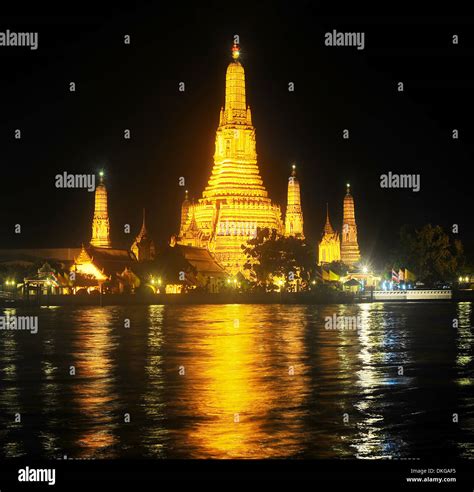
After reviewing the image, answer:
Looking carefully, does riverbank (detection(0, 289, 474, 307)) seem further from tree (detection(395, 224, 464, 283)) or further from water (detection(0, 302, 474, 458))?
water (detection(0, 302, 474, 458))

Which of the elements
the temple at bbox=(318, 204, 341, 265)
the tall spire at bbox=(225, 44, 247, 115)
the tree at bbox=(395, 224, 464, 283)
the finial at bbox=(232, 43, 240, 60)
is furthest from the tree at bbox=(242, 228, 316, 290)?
the temple at bbox=(318, 204, 341, 265)

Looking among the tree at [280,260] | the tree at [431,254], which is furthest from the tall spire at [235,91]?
the tree at [431,254]

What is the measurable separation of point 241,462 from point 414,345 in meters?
22.6

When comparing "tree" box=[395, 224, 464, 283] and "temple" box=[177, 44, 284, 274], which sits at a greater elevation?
"temple" box=[177, 44, 284, 274]

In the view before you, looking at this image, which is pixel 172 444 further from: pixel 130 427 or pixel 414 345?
pixel 414 345

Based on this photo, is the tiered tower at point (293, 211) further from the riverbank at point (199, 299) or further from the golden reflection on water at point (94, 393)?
the golden reflection on water at point (94, 393)

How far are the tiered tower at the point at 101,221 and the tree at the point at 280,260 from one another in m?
25.9

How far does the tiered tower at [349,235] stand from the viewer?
128000 mm

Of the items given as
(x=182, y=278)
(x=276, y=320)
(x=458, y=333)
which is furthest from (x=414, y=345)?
(x=182, y=278)

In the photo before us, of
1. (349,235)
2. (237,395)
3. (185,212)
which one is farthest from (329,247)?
(237,395)

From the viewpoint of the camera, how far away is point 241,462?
1705cm

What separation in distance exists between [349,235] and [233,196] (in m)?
25.4

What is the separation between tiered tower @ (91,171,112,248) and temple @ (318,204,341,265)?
25.8 m

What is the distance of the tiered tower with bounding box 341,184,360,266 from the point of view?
420 feet
